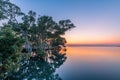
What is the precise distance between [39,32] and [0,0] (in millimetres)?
16749

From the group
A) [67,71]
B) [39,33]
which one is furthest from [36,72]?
[39,33]

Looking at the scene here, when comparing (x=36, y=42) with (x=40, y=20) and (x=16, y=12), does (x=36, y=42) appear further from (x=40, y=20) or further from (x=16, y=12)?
(x=16, y=12)

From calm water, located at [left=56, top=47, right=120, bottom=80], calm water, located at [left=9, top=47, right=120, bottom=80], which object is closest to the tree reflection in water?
calm water, located at [left=9, top=47, right=120, bottom=80]

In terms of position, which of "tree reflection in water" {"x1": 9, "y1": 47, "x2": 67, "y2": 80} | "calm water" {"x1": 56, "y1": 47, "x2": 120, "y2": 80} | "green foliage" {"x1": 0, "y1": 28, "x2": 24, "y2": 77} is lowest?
"calm water" {"x1": 56, "y1": 47, "x2": 120, "y2": 80}

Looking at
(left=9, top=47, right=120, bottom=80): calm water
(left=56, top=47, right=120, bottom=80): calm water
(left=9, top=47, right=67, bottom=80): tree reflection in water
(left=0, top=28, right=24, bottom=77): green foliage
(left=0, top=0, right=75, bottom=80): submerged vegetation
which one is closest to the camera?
(left=0, top=28, right=24, bottom=77): green foliage

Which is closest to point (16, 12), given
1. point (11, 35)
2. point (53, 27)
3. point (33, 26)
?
point (33, 26)

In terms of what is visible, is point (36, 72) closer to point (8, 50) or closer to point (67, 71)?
point (67, 71)

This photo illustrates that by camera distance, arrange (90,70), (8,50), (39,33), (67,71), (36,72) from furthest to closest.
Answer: (39,33), (90,70), (67,71), (36,72), (8,50)

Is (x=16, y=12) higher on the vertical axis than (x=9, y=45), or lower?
higher

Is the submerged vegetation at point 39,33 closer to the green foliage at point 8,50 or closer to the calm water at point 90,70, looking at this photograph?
the calm water at point 90,70

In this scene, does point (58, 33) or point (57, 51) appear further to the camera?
point (57, 51)

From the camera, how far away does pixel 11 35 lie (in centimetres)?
1218

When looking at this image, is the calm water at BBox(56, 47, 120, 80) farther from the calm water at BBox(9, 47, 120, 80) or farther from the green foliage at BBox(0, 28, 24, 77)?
the green foliage at BBox(0, 28, 24, 77)

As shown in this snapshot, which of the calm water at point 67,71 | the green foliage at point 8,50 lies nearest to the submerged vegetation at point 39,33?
the calm water at point 67,71
